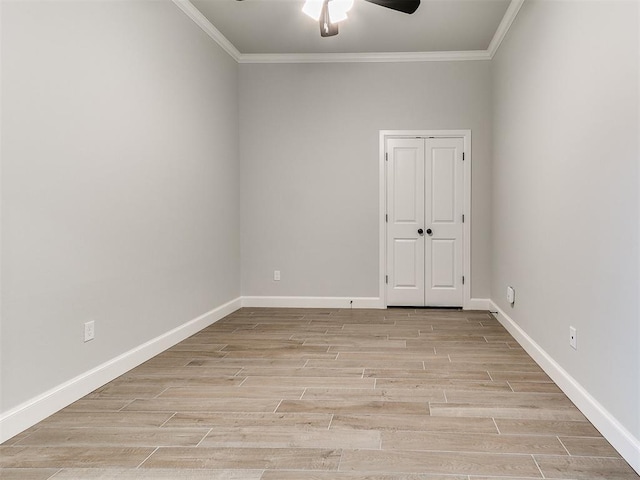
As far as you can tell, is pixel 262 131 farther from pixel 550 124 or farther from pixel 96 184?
pixel 550 124

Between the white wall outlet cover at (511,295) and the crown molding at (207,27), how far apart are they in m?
3.78

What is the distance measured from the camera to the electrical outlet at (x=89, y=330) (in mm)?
2831

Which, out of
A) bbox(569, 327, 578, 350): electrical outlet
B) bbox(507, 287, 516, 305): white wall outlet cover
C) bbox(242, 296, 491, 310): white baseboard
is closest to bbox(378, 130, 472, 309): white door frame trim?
bbox(242, 296, 491, 310): white baseboard

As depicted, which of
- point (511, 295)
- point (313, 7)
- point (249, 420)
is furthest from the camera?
point (511, 295)

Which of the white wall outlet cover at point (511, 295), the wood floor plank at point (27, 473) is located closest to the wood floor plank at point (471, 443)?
the wood floor plank at point (27, 473)

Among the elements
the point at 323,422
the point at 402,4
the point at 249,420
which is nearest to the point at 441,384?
the point at 323,422

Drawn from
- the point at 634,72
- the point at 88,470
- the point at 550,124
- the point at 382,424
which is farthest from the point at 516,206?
the point at 88,470

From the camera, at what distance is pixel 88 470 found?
1.95 m

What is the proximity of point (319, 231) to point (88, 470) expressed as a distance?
3.93 metres

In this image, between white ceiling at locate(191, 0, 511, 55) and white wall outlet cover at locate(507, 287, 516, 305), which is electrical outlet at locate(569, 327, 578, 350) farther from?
white ceiling at locate(191, 0, 511, 55)

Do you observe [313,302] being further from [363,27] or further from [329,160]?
[363,27]

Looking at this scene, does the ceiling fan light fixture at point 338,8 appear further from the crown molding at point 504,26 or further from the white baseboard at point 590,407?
the white baseboard at point 590,407

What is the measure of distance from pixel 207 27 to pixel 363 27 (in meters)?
1.51

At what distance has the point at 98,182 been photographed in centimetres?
293
